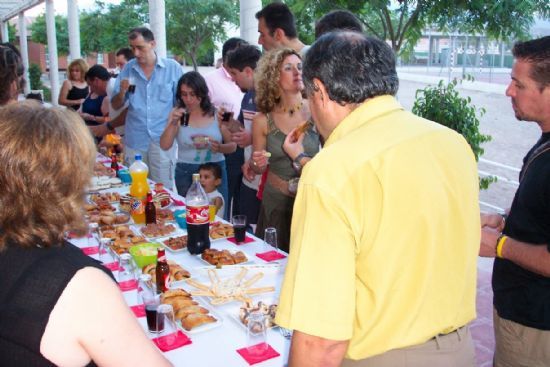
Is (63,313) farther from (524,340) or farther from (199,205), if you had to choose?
(524,340)

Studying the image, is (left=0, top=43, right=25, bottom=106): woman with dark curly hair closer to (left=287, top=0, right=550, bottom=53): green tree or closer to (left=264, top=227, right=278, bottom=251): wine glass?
(left=264, top=227, right=278, bottom=251): wine glass

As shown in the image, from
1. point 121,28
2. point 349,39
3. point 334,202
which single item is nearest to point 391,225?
point 334,202

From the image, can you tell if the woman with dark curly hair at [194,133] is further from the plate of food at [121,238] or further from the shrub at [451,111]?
the shrub at [451,111]

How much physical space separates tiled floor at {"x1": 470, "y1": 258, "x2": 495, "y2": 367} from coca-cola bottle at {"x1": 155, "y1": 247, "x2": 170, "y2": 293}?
2.05 metres

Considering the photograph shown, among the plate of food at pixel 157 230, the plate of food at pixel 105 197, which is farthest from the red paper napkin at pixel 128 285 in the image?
the plate of food at pixel 105 197

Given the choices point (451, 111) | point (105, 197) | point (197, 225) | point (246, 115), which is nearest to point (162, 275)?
point (197, 225)

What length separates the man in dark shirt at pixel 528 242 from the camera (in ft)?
6.19

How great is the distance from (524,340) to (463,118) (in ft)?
9.13

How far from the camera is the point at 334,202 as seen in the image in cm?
118

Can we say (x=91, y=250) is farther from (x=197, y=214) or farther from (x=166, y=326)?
(x=166, y=326)

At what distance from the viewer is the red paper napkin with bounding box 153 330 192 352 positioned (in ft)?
5.66

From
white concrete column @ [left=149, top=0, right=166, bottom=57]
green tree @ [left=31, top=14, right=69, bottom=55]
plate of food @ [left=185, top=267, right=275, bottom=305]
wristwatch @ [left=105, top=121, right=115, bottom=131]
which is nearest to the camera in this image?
plate of food @ [left=185, top=267, right=275, bottom=305]

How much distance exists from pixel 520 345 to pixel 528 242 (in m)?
0.41

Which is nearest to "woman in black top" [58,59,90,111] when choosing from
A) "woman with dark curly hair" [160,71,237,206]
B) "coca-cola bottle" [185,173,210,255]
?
"woman with dark curly hair" [160,71,237,206]
